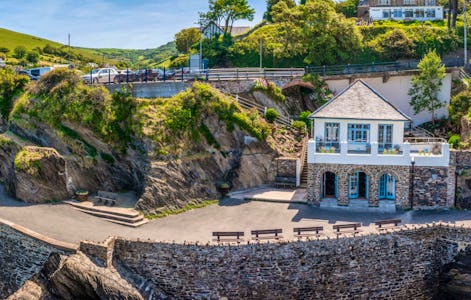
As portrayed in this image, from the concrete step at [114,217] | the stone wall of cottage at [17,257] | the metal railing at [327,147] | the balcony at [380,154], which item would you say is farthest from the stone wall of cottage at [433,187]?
the stone wall of cottage at [17,257]

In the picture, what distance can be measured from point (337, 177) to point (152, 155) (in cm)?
1056

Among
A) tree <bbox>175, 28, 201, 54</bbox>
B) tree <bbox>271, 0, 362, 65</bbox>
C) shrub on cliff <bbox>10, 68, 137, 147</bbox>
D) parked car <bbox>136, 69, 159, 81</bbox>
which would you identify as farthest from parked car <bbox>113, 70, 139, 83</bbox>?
tree <bbox>175, 28, 201, 54</bbox>

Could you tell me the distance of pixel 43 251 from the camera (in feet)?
82.1

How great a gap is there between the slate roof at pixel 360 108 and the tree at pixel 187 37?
1263 inches

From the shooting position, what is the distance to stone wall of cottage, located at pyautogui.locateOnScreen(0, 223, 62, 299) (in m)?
25.2

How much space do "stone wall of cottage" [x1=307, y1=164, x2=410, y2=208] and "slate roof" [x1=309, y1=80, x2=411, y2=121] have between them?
2.84 metres

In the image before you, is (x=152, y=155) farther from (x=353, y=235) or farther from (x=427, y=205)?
(x=427, y=205)

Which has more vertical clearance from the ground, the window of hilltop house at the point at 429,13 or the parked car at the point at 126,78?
the window of hilltop house at the point at 429,13

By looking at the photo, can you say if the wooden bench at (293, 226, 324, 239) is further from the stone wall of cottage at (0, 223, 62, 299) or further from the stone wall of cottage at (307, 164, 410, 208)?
the stone wall of cottage at (0, 223, 62, 299)

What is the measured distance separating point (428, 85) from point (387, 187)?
1160 centimetres

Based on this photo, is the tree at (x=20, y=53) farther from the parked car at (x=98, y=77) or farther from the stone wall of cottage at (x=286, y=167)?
the stone wall of cottage at (x=286, y=167)

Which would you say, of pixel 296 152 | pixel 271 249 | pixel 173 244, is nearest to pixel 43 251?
pixel 173 244

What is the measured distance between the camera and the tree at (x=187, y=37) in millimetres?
60188

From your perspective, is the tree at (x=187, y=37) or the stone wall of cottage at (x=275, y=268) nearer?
the stone wall of cottage at (x=275, y=268)
